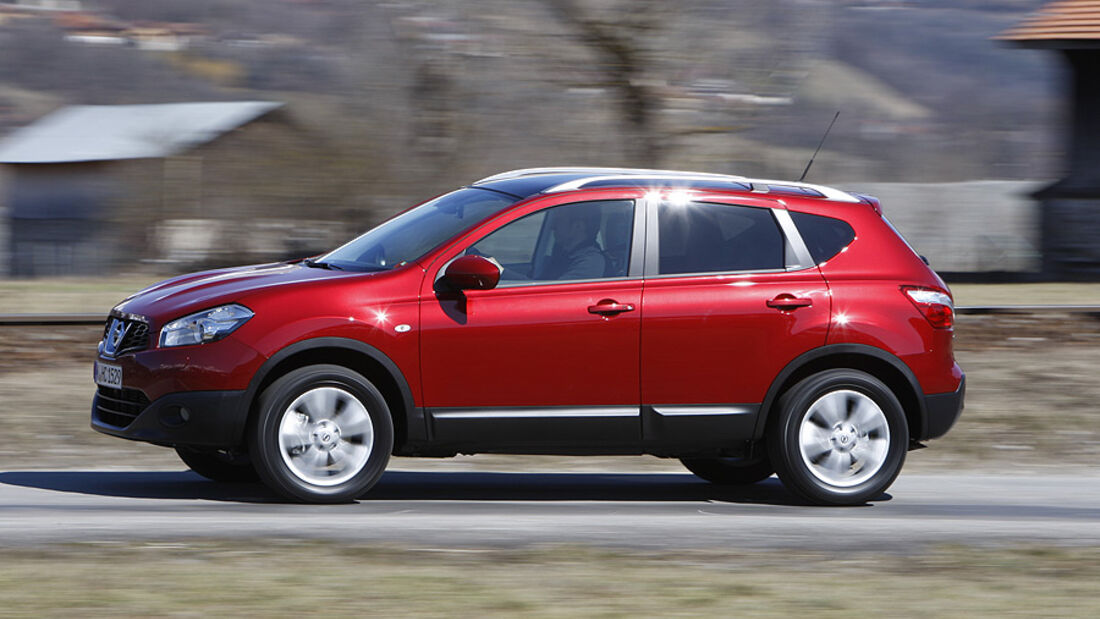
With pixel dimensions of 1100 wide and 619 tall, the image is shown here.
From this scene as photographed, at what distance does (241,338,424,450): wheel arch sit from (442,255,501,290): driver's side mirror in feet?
1.70

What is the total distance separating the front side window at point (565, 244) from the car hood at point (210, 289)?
77 cm

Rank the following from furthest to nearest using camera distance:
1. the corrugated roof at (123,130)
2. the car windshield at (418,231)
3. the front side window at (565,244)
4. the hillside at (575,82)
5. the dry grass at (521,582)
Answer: the corrugated roof at (123,130) → the hillside at (575,82) → the car windshield at (418,231) → the front side window at (565,244) → the dry grass at (521,582)

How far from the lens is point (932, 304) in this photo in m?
8.41

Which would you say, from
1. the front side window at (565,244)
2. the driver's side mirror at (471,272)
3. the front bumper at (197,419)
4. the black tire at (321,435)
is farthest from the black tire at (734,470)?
the front bumper at (197,419)

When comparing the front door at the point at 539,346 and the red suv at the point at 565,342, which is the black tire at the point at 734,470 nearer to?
the red suv at the point at 565,342

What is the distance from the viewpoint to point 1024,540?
745 centimetres

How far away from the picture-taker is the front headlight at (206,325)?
24.6 ft

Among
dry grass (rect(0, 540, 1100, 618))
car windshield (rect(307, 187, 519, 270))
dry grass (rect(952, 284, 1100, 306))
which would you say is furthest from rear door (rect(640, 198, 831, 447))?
dry grass (rect(952, 284, 1100, 306))

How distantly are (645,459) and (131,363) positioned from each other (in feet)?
13.5

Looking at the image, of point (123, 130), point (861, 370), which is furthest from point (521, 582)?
point (123, 130)

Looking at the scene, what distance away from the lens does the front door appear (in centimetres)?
773

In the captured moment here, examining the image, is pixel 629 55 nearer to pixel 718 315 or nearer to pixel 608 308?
pixel 718 315

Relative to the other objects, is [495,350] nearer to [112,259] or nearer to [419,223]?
[419,223]

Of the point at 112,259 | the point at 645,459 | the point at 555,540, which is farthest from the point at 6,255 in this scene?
the point at 555,540
